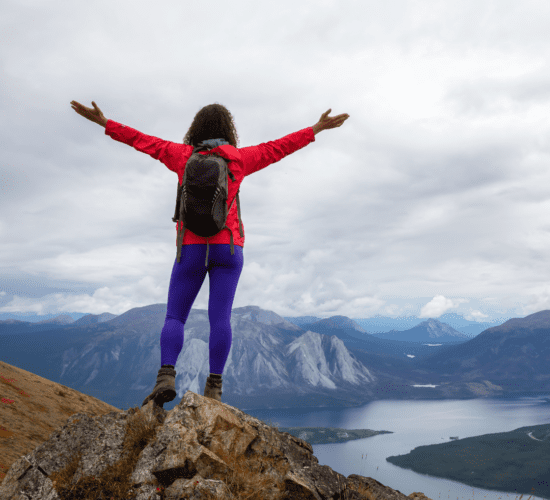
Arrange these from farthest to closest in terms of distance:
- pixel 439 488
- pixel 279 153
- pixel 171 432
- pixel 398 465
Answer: pixel 398 465 → pixel 439 488 → pixel 279 153 → pixel 171 432

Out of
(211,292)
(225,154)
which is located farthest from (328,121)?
(211,292)

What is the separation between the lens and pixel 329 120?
7.51 m

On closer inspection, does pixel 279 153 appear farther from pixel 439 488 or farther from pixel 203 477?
pixel 439 488

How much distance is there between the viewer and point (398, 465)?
19750cm

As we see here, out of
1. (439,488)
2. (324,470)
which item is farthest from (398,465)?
(324,470)

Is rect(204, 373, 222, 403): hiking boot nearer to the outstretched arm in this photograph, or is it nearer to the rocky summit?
the rocky summit

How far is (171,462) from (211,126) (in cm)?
560

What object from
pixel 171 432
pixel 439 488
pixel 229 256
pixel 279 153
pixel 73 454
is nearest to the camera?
pixel 171 432

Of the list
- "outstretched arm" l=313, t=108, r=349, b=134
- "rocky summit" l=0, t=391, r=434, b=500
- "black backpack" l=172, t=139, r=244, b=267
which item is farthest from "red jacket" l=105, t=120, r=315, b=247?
"rocky summit" l=0, t=391, r=434, b=500

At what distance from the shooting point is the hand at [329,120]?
7.50 meters

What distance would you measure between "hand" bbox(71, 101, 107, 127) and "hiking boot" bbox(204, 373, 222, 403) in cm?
498

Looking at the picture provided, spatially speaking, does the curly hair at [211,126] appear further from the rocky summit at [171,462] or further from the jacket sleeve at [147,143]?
the rocky summit at [171,462]

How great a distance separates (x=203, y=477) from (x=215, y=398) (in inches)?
64.7

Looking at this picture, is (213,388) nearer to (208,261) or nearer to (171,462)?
(171,462)
